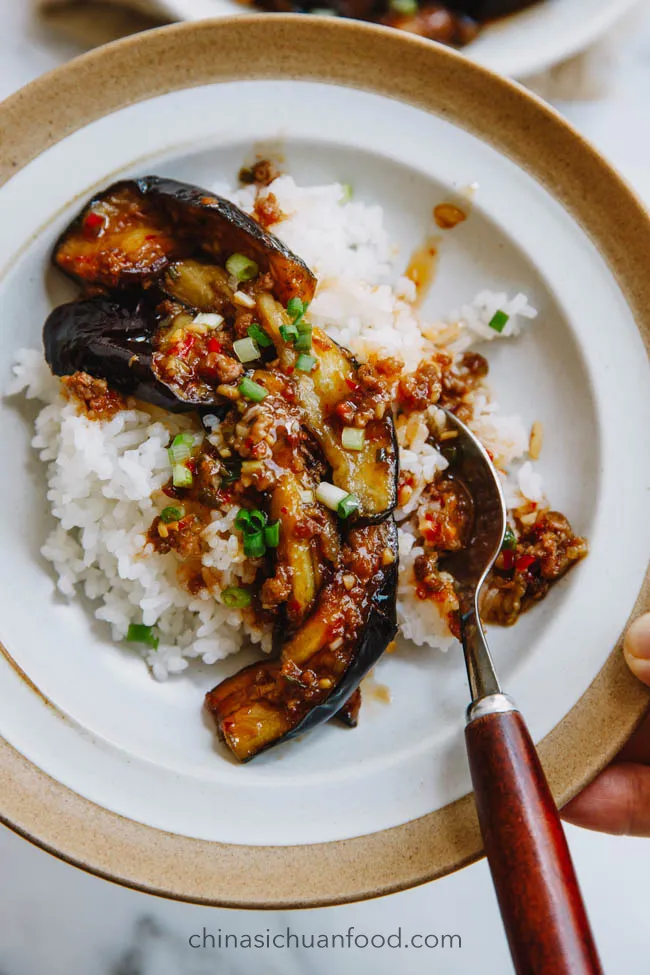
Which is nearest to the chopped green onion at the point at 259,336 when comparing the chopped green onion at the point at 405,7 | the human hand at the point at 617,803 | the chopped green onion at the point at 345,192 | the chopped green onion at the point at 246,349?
the chopped green onion at the point at 246,349

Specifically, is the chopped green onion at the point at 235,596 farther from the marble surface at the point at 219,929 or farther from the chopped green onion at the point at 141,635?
the marble surface at the point at 219,929

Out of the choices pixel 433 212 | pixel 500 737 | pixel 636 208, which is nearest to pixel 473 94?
pixel 433 212

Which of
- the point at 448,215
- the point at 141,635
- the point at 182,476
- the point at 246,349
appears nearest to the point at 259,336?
the point at 246,349

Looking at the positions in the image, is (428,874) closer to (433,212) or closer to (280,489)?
(280,489)

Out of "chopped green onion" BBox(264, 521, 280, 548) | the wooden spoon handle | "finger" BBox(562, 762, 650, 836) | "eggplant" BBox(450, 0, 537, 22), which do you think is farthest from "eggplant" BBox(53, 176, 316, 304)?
"finger" BBox(562, 762, 650, 836)

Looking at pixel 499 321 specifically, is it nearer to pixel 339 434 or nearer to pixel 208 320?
pixel 339 434
